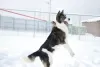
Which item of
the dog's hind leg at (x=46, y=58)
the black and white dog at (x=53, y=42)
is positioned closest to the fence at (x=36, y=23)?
the black and white dog at (x=53, y=42)

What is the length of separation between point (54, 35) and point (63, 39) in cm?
24

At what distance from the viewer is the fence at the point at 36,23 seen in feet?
31.6

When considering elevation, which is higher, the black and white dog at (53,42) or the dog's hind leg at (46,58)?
the black and white dog at (53,42)

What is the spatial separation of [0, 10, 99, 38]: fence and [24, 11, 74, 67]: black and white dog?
4.01 metres

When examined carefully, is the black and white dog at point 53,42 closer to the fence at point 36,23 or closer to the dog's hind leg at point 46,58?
the dog's hind leg at point 46,58

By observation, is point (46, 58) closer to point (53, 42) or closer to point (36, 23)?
point (53, 42)

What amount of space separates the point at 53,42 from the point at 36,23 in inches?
317

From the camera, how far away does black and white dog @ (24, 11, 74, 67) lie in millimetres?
3117

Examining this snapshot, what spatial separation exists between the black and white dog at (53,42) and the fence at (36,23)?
4.01 metres

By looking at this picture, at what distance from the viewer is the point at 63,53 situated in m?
4.63

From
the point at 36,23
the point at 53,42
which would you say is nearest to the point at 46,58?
the point at 53,42

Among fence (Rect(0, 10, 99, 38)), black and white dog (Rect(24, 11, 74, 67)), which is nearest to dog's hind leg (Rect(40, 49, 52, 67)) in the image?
black and white dog (Rect(24, 11, 74, 67))

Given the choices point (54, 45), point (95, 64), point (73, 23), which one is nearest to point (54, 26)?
point (54, 45)

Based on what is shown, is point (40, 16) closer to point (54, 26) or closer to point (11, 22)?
point (11, 22)
